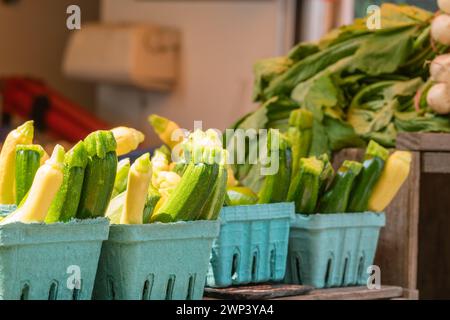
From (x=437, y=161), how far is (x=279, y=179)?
56 centimetres

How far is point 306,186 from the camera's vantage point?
2408 millimetres

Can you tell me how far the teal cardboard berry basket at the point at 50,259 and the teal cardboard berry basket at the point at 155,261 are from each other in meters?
0.06

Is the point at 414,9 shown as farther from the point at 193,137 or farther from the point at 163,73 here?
the point at 163,73

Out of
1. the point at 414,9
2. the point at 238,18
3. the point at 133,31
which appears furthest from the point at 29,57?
the point at 414,9

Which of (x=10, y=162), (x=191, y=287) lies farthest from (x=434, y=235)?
(x=10, y=162)

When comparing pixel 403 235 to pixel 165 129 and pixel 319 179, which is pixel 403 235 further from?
pixel 165 129

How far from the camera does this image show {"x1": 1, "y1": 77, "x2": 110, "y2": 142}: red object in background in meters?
6.69

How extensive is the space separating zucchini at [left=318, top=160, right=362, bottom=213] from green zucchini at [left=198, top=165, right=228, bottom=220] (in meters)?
0.49

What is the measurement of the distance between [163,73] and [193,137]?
15.6ft

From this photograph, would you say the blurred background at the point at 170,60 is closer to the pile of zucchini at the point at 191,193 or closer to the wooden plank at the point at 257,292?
the wooden plank at the point at 257,292

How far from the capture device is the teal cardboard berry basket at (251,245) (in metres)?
2.29

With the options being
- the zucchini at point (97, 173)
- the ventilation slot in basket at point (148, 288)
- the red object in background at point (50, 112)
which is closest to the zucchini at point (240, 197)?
the ventilation slot in basket at point (148, 288)

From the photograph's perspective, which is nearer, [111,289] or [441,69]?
[111,289]
